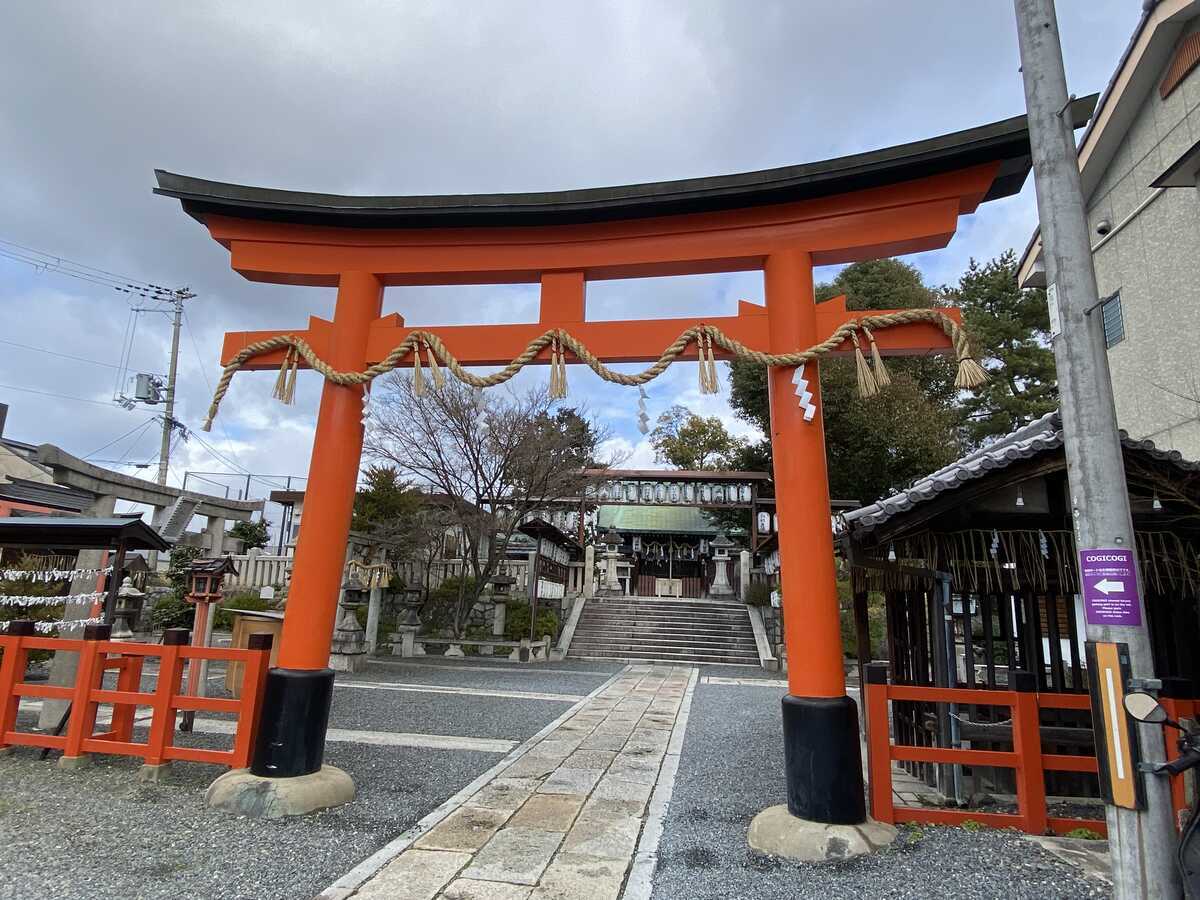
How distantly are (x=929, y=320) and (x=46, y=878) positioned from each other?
589 centimetres

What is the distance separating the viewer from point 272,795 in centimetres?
424

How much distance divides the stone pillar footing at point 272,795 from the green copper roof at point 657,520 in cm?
2036

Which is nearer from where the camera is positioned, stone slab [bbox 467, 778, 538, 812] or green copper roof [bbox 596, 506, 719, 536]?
stone slab [bbox 467, 778, 538, 812]

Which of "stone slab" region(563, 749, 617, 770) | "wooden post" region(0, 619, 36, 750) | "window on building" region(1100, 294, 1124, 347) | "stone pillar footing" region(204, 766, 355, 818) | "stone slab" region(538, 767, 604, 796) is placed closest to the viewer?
"stone pillar footing" region(204, 766, 355, 818)

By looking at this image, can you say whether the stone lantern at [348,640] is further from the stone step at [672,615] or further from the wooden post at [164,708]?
the wooden post at [164,708]

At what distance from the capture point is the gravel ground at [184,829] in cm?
330

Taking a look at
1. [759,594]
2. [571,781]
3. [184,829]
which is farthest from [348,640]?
[759,594]

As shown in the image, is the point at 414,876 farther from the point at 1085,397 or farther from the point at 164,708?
the point at 1085,397

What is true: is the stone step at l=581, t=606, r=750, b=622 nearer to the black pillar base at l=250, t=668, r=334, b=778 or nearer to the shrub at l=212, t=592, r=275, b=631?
the shrub at l=212, t=592, r=275, b=631

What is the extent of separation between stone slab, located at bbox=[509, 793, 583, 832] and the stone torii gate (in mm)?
1472

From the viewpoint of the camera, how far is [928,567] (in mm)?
5164

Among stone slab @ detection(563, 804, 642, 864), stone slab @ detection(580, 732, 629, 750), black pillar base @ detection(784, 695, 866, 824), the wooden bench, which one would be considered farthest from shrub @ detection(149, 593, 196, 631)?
black pillar base @ detection(784, 695, 866, 824)

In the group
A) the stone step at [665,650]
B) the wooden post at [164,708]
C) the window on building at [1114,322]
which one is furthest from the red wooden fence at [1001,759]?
the stone step at [665,650]

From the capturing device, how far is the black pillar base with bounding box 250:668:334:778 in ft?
14.5
